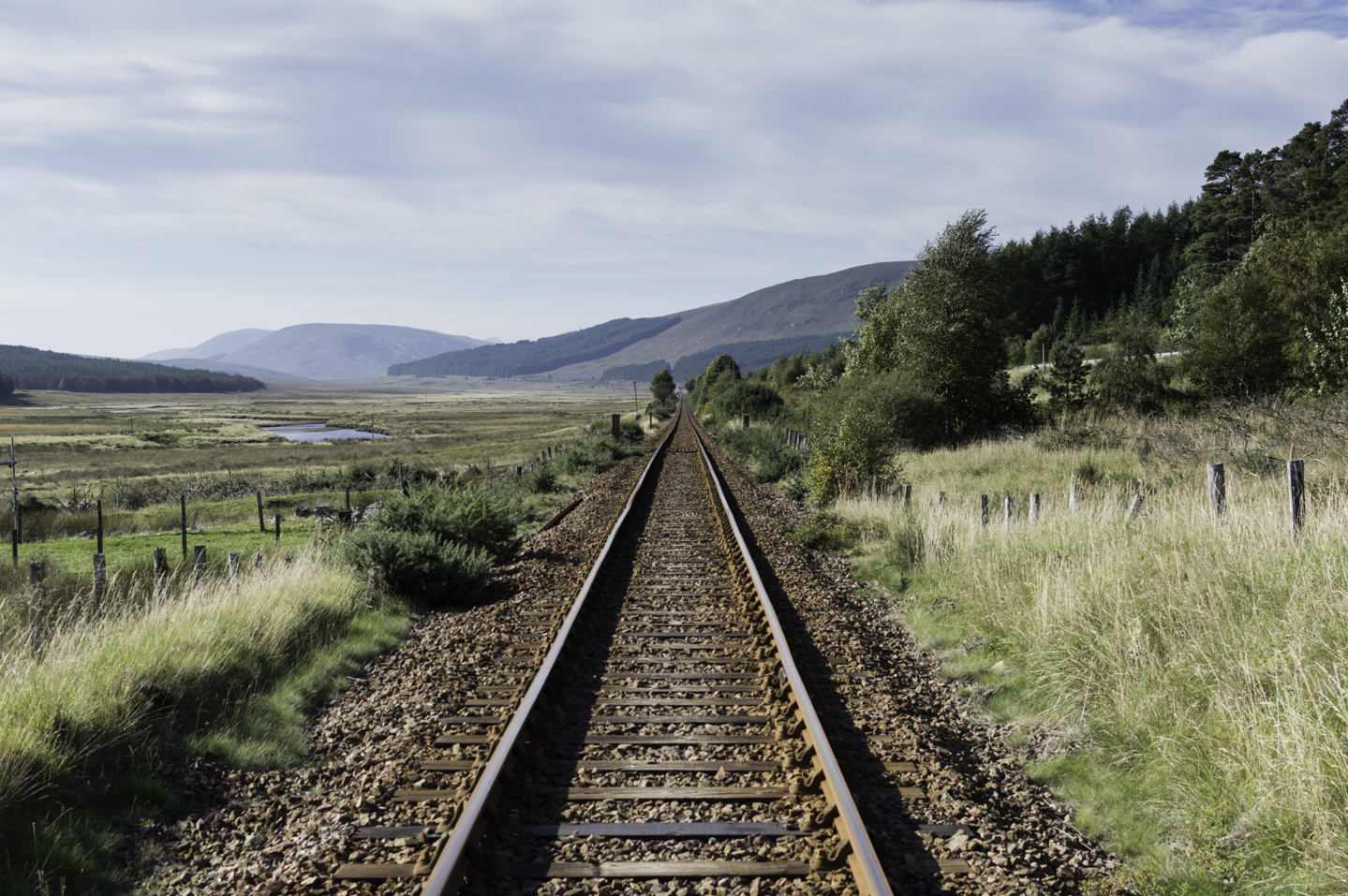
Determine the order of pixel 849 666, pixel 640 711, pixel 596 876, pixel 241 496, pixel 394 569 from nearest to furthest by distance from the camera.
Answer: pixel 596 876, pixel 640 711, pixel 849 666, pixel 394 569, pixel 241 496

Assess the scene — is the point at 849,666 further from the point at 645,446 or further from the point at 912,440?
the point at 645,446

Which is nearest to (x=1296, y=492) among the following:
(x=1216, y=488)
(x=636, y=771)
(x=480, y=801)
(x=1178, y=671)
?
(x=1216, y=488)

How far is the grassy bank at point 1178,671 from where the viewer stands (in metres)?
3.59

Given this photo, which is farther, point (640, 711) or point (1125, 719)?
point (640, 711)

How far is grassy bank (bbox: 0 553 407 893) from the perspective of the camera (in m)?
3.91

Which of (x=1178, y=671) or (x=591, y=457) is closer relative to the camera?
(x=1178, y=671)

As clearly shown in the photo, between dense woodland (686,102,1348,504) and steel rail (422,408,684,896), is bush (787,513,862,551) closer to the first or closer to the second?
dense woodland (686,102,1348,504)

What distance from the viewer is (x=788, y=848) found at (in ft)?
12.1

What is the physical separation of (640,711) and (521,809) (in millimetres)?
1480

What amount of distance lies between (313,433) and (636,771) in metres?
89.3

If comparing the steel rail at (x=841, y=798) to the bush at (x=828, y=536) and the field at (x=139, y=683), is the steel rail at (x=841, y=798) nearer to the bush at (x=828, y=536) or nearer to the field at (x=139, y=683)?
the field at (x=139, y=683)

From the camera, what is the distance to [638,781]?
4.41m

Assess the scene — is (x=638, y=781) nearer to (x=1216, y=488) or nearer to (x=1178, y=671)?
(x=1178, y=671)

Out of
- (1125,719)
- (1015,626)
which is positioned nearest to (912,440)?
(1015,626)
